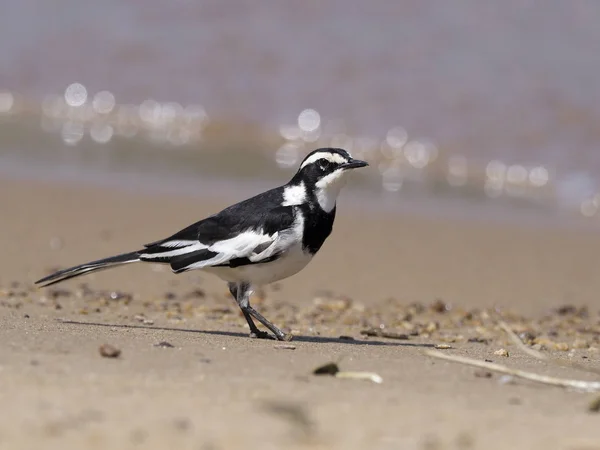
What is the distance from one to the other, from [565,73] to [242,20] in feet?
15.3

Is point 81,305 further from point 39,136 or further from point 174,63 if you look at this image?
point 174,63

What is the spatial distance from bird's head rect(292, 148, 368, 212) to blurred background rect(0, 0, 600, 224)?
535 cm

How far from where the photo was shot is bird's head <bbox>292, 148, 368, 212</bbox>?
618 cm

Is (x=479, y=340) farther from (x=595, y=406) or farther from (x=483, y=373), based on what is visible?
(x=595, y=406)

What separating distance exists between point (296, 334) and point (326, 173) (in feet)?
3.36

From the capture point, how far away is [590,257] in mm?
9922

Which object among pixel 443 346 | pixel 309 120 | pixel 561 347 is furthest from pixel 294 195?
pixel 309 120

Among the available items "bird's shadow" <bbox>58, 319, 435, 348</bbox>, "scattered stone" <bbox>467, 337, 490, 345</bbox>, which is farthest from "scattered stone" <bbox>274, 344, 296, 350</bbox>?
"scattered stone" <bbox>467, 337, 490, 345</bbox>

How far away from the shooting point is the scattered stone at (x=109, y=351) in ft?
14.8

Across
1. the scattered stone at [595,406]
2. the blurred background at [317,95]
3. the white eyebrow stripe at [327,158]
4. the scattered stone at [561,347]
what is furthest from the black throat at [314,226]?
the blurred background at [317,95]

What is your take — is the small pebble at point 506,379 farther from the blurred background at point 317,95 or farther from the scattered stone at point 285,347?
the blurred background at point 317,95

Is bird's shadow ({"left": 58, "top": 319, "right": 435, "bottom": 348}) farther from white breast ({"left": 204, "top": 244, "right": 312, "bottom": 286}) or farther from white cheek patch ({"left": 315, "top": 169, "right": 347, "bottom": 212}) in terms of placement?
white cheek patch ({"left": 315, "top": 169, "right": 347, "bottom": 212})

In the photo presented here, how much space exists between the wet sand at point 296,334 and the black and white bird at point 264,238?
37 cm

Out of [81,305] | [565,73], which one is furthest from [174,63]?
[81,305]
